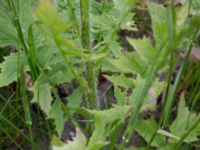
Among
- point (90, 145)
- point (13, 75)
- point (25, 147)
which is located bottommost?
point (25, 147)

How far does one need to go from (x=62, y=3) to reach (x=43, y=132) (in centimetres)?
51

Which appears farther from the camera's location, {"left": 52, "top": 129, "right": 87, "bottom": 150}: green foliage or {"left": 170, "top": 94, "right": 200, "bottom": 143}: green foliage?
{"left": 170, "top": 94, "right": 200, "bottom": 143}: green foliage

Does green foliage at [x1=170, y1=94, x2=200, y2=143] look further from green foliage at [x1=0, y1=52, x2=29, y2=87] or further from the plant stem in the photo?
green foliage at [x1=0, y1=52, x2=29, y2=87]

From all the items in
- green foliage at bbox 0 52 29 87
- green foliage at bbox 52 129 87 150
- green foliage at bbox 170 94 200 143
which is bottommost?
green foliage at bbox 170 94 200 143

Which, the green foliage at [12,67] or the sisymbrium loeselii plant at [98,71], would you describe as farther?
the green foliage at [12,67]

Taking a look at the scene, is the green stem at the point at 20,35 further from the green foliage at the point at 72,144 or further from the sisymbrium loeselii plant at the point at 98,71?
the green foliage at the point at 72,144

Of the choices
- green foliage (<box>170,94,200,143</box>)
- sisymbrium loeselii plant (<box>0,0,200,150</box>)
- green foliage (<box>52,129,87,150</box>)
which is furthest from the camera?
green foliage (<box>170,94,200,143</box>)

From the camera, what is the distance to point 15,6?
1.40 metres

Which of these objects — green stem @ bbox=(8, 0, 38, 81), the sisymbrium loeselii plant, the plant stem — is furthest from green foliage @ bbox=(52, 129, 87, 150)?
green stem @ bbox=(8, 0, 38, 81)

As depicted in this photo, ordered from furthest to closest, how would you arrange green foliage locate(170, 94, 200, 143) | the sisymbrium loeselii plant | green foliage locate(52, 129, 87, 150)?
1. green foliage locate(170, 94, 200, 143)
2. the sisymbrium loeselii plant
3. green foliage locate(52, 129, 87, 150)

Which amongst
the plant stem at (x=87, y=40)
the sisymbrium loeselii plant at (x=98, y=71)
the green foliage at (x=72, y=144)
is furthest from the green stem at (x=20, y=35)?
the green foliage at (x=72, y=144)

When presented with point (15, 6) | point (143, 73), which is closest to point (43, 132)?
point (15, 6)

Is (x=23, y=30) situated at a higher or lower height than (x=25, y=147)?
higher

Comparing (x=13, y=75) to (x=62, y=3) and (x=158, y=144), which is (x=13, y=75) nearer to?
(x=62, y=3)
